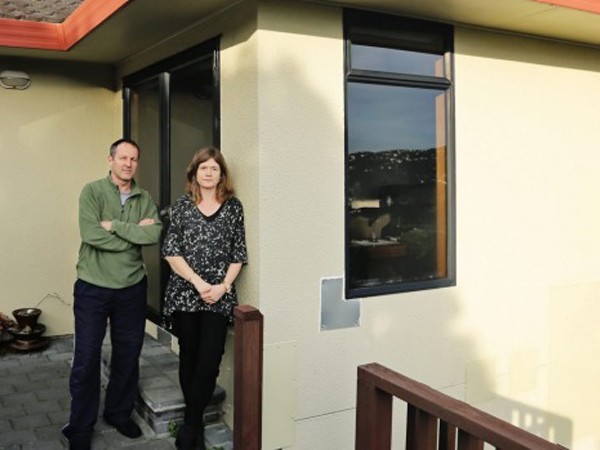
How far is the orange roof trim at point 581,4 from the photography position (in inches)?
138

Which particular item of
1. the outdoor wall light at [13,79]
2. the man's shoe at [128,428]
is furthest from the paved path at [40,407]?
the outdoor wall light at [13,79]

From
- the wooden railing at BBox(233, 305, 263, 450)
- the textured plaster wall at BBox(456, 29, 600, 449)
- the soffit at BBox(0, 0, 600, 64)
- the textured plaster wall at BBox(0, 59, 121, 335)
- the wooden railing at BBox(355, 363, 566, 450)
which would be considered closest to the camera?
the wooden railing at BBox(355, 363, 566, 450)

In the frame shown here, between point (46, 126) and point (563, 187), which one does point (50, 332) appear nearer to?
point (46, 126)

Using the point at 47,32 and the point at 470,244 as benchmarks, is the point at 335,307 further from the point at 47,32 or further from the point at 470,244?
the point at 47,32

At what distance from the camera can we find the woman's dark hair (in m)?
3.31

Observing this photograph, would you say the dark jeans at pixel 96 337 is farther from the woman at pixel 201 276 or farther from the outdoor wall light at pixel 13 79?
the outdoor wall light at pixel 13 79

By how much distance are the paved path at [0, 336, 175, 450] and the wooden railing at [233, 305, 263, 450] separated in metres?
0.83

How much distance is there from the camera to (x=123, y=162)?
3.29m

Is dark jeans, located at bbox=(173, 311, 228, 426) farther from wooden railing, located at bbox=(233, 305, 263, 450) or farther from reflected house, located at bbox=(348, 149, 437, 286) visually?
reflected house, located at bbox=(348, 149, 437, 286)

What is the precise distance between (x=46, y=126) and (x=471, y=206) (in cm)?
346

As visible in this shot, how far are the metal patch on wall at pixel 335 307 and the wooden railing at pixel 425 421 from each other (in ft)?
3.73

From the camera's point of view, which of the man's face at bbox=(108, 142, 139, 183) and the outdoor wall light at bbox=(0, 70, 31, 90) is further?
the outdoor wall light at bbox=(0, 70, 31, 90)

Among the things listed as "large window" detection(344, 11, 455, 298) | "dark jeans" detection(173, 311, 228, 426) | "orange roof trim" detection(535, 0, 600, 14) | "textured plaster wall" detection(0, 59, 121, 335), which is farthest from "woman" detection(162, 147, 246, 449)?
"textured plaster wall" detection(0, 59, 121, 335)

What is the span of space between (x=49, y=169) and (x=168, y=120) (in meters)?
1.42
